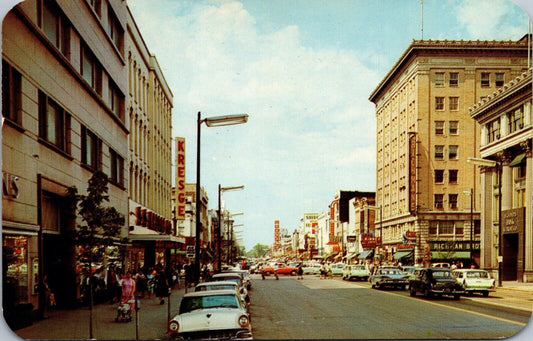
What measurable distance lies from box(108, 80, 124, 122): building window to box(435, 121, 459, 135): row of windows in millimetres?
55702

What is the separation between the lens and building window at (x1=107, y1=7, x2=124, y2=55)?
33438 millimetres

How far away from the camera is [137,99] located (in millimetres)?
43812

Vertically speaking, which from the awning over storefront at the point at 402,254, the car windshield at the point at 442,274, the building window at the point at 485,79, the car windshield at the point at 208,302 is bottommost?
the awning over storefront at the point at 402,254

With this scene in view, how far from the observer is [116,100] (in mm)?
35188

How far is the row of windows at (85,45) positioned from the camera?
2152 centimetres

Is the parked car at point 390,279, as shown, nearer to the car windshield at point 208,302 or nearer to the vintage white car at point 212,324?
the car windshield at point 208,302

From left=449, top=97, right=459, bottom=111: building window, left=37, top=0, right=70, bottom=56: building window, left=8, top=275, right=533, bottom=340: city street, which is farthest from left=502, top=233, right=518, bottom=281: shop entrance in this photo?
left=37, top=0, right=70, bottom=56: building window

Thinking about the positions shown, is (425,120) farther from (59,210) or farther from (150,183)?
(59,210)

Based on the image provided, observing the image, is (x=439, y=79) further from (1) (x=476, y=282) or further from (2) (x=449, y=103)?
(1) (x=476, y=282)

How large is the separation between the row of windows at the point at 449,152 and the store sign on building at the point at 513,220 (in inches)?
927

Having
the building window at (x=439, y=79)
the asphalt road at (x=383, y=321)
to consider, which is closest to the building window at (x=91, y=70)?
the asphalt road at (x=383, y=321)

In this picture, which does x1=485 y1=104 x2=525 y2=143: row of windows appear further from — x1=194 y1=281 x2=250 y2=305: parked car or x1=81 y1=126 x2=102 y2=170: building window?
x1=194 y1=281 x2=250 y2=305: parked car

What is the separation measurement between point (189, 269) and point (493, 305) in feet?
70.8

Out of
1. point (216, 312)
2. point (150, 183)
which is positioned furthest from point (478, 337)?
point (150, 183)
